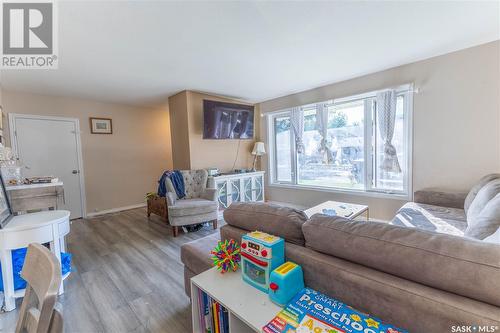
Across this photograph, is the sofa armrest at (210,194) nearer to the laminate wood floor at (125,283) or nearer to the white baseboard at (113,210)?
the laminate wood floor at (125,283)

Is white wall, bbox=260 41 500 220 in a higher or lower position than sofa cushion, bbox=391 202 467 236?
higher

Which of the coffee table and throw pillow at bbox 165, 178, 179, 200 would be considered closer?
the coffee table

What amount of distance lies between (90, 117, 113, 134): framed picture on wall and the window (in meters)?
3.36

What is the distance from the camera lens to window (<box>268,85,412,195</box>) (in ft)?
9.89

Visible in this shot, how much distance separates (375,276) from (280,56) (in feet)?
7.98

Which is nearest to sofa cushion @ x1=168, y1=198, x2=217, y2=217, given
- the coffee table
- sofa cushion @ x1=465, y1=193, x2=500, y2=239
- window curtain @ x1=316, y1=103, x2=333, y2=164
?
the coffee table

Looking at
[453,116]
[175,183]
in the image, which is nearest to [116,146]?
[175,183]

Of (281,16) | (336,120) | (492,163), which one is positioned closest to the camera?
(281,16)

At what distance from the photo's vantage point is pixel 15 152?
10.9 ft

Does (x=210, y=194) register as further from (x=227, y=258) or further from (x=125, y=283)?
(x=227, y=258)

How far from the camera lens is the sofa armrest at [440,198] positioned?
2.36 metres

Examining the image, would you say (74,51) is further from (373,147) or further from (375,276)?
(373,147)

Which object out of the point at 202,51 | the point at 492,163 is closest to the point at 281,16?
the point at 202,51

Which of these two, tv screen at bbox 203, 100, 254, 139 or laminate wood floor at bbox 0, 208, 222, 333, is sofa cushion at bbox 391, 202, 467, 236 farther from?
tv screen at bbox 203, 100, 254, 139
